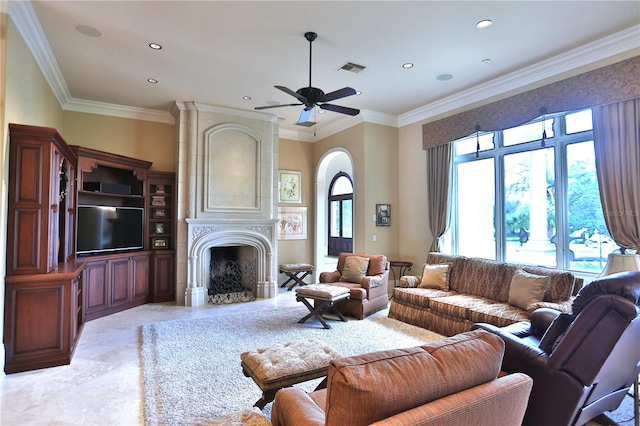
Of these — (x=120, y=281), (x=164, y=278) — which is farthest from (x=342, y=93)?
(x=164, y=278)

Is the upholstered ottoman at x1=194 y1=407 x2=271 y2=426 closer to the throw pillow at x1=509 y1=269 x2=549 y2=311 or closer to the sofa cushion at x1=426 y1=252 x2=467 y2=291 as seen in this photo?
the throw pillow at x1=509 y1=269 x2=549 y2=311

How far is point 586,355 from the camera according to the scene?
1.87 meters

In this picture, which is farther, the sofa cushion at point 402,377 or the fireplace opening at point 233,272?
the fireplace opening at point 233,272

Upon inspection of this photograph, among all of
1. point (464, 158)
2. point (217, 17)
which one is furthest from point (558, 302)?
point (217, 17)

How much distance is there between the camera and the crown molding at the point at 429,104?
3572mm

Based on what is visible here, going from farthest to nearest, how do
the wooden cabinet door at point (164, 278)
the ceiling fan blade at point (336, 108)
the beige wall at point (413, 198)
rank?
the beige wall at point (413, 198) → the wooden cabinet door at point (164, 278) → the ceiling fan blade at point (336, 108)

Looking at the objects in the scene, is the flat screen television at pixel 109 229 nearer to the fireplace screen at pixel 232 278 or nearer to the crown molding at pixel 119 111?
the fireplace screen at pixel 232 278

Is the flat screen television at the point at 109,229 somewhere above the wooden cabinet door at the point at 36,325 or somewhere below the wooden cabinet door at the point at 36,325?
above

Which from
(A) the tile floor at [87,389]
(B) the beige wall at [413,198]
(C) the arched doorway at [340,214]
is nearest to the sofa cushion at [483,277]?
(B) the beige wall at [413,198]

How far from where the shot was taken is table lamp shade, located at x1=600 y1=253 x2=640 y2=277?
3.14 meters

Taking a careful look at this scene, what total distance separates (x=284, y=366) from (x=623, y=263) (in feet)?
10.7

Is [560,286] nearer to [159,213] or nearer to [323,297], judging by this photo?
[323,297]

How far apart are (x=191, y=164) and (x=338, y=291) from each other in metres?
3.39

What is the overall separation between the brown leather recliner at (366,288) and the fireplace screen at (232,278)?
5.64 ft
